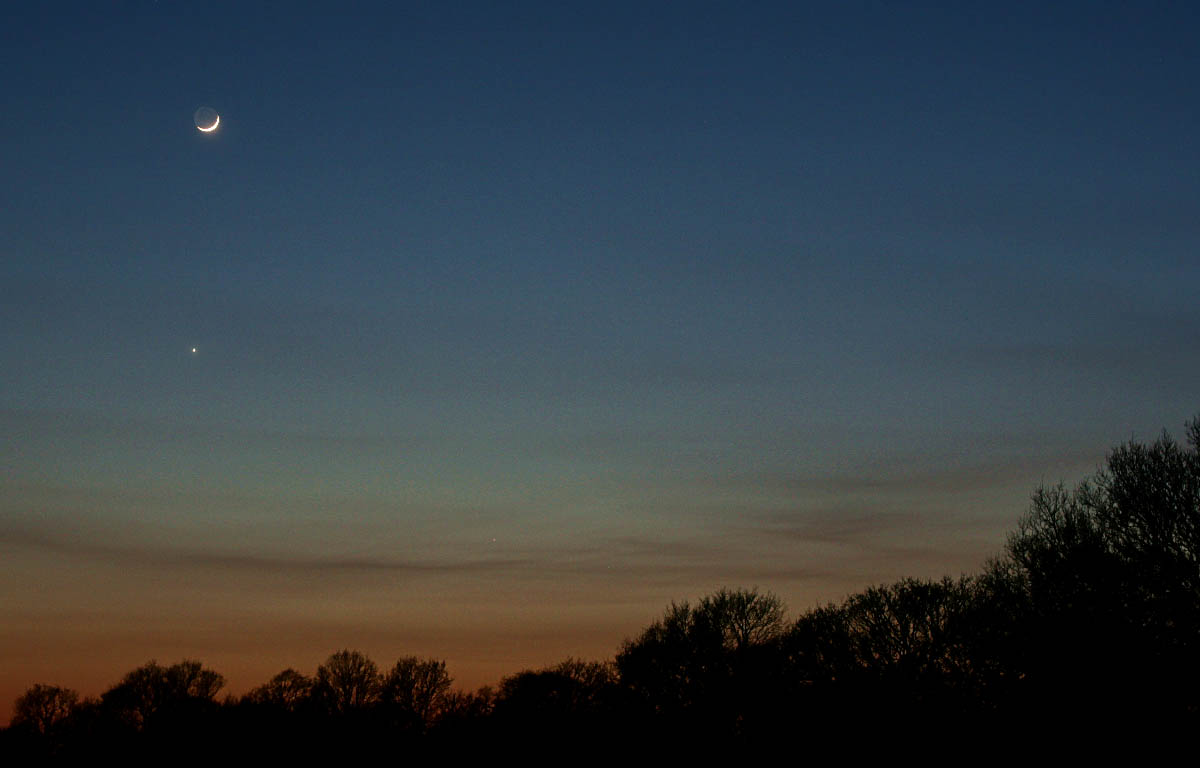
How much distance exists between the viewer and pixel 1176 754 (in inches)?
1689

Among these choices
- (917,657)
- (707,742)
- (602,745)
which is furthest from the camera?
(602,745)

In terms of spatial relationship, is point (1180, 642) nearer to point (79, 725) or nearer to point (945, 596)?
point (945, 596)

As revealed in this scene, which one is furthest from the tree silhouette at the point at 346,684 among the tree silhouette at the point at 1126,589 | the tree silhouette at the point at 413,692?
the tree silhouette at the point at 1126,589

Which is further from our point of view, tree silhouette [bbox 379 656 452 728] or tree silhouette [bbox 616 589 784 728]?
tree silhouette [bbox 379 656 452 728]

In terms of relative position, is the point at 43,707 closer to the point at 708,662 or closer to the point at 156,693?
the point at 156,693

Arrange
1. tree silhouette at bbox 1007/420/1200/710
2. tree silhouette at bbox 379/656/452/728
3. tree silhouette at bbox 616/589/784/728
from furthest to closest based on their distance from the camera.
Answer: tree silhouette at bbox 379/656/452/728
tree silhouette at bbox 616/589/784/728
tree silhouette at bbox 1007/420/1200/710

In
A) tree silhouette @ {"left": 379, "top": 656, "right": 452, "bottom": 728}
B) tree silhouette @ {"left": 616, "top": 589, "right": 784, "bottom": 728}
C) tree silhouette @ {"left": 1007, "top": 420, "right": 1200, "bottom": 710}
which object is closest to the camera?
tree silhouette @ {"left": 1007, "top": 420, "right": 1200, "bottom": 710}

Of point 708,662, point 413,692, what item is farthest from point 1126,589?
point 413,692

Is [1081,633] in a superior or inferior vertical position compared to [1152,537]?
inferior

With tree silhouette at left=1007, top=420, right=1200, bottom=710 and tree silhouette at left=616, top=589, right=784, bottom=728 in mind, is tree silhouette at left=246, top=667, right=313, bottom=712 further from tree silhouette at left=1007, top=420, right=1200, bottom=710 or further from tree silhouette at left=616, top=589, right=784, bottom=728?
tree silhouette at left=1007, top=420, right=1200, bottom=710

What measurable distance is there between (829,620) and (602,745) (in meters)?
29.9

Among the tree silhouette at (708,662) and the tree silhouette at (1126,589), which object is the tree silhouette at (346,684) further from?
the tree silhouette at (1126,589)

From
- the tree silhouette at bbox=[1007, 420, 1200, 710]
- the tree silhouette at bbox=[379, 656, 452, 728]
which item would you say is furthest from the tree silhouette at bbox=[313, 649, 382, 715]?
the tree silhouette at bbox=[1007, 420, 1200, 710]

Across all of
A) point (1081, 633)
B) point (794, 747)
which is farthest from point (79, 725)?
point (1081, 633)
